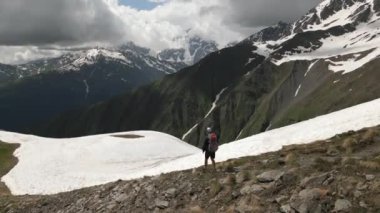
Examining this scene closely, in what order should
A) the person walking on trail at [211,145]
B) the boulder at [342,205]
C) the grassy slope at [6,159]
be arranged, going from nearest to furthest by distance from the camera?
1. the boulder at [342,205]
2. the person walking on trail at [211,145]
3. the grassy slope at [6,159]

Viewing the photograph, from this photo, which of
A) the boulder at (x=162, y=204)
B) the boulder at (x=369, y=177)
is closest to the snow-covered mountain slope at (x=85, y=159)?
the boulder at (x=162, y=204)

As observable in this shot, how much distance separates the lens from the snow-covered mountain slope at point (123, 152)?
40.5 m

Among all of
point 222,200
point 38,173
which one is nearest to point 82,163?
point 38,173

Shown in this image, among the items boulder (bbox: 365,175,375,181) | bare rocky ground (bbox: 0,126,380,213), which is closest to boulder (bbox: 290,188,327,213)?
bare rocky ground (bbox: 0,126,380,213)

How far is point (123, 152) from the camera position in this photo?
205 ft

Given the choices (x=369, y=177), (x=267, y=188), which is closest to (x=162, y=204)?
(x=267, y=188)

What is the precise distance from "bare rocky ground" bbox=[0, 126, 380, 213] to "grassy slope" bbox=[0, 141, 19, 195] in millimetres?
A: 20382

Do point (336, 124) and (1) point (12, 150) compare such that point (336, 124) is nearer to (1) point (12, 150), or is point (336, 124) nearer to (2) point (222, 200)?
(2) point (222, 200)

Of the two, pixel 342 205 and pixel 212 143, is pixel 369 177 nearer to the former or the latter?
pixel 342 205

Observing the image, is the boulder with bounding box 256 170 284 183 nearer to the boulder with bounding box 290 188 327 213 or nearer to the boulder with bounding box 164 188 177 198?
the boulder with bounding box 290 188 327 213

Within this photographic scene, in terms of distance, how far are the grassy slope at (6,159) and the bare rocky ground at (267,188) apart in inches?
802

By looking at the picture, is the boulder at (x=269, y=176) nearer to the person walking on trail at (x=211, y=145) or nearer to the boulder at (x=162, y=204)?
the boulder at (x=162, y=204)

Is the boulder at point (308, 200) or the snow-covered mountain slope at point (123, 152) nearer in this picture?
the boulder at point (308, 200)

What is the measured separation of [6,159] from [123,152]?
15530 millimetres
